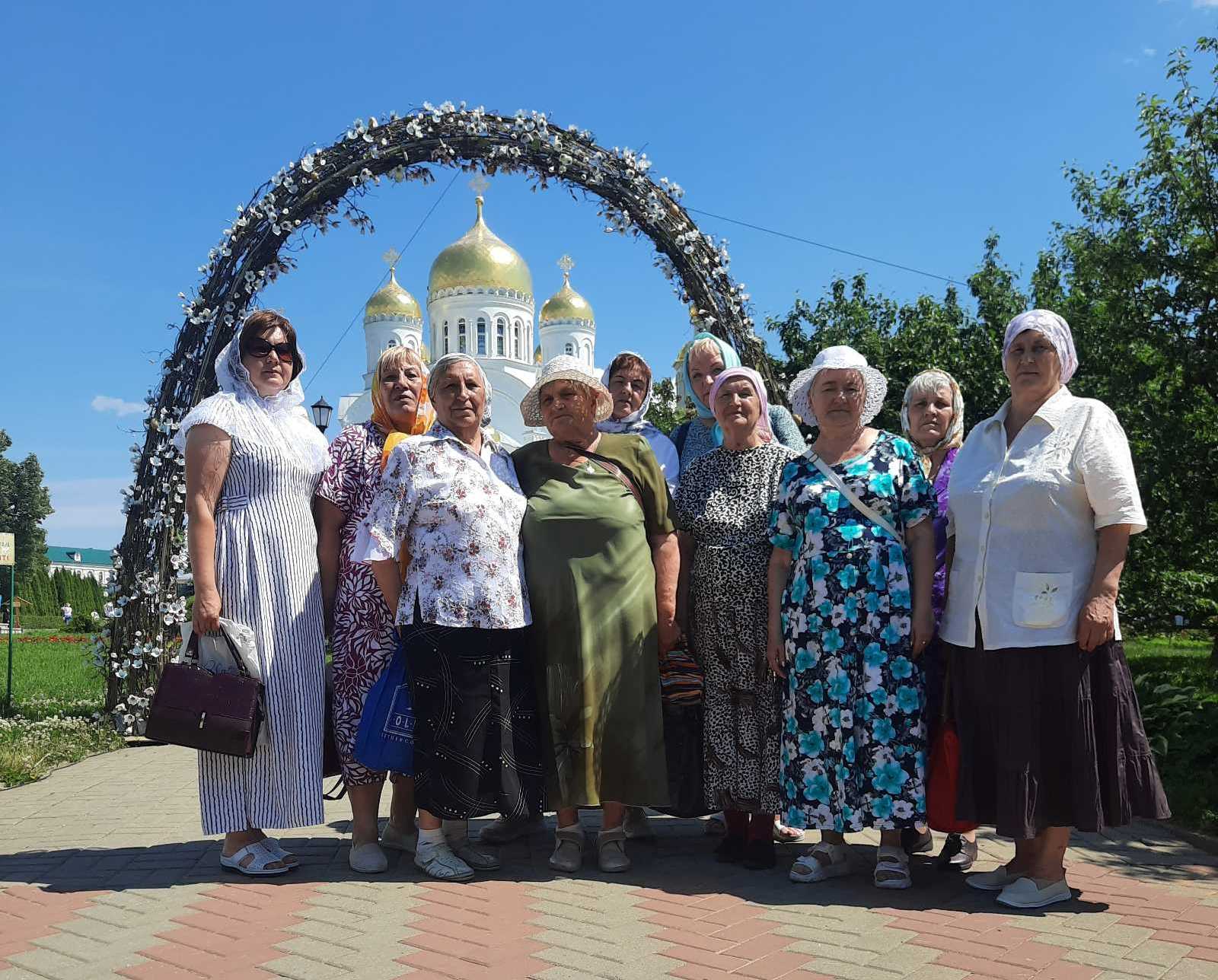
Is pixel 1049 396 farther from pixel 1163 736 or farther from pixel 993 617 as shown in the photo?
pixel 1163 736

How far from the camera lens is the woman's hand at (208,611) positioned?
3920 mm

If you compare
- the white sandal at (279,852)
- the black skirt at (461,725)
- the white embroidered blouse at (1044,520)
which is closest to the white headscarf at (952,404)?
the white embroidered blouse at (1044,520)

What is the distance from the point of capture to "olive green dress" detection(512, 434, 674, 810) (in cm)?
395

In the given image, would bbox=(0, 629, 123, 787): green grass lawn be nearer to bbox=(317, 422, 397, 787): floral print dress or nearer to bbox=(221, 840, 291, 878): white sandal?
bbox=(221, 840, 291, 878): white sandal

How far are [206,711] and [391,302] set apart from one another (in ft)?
140

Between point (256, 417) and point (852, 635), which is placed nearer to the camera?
point (852, 635)

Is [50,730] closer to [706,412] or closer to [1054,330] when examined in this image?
[706,412]

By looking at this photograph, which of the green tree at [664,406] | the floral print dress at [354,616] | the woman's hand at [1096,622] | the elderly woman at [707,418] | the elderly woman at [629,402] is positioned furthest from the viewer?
the green tree at [664,406]

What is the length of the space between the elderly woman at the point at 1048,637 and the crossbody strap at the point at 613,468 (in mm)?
1281

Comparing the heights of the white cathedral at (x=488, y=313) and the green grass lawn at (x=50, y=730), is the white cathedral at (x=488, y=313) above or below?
above

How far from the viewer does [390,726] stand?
3.88 m

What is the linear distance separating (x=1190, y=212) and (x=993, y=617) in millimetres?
5249

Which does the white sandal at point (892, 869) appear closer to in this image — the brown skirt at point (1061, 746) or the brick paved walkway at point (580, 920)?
the brick paved walkway at point (580, 920)

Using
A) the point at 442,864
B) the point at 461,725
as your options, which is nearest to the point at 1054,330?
the point at 461,725
